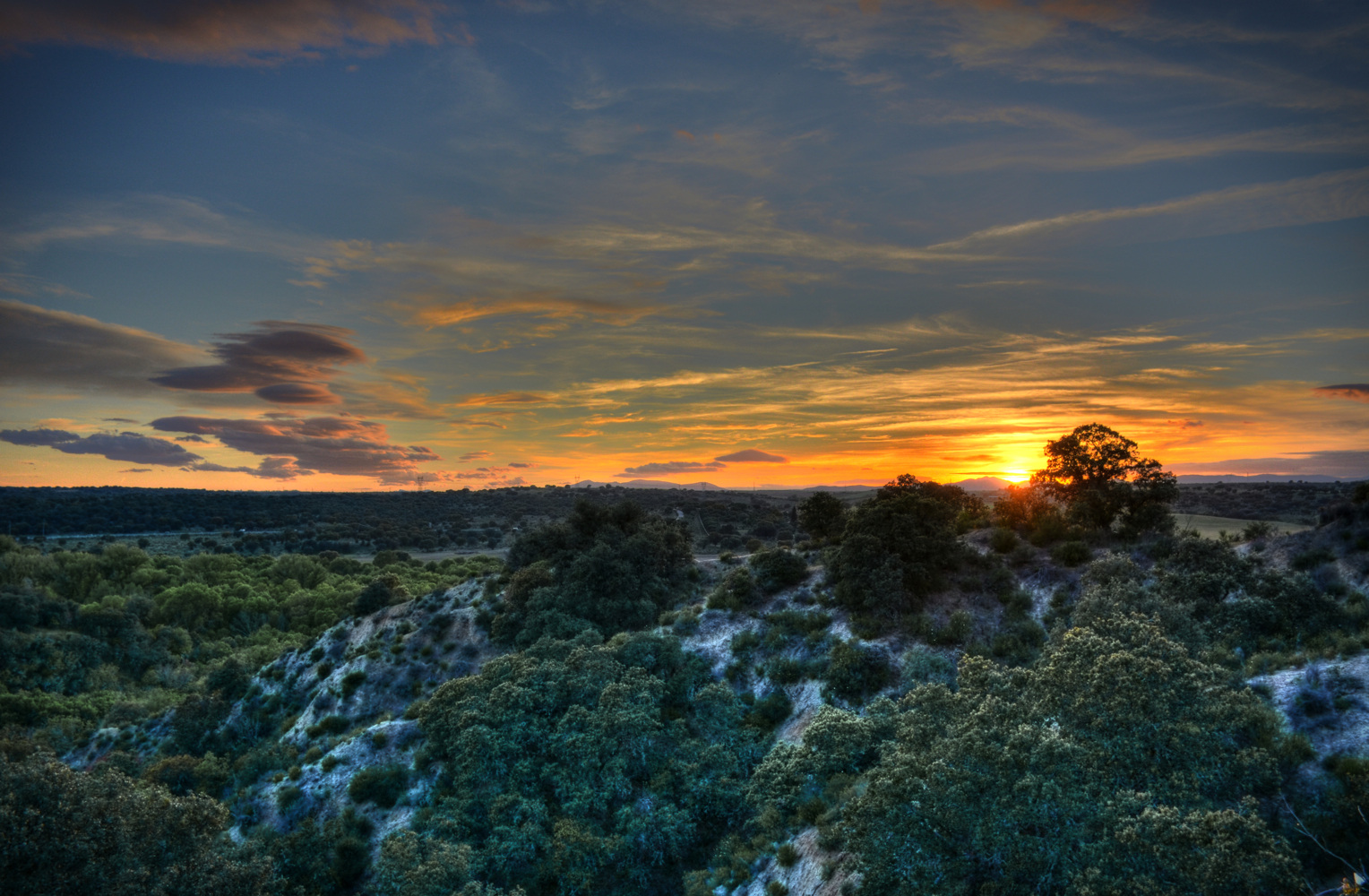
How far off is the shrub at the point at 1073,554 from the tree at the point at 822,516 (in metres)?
19.2

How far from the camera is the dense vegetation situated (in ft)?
50.1

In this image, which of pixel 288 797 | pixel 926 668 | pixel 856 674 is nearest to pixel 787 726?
pixel 856 674

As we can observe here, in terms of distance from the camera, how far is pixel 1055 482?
149 ft

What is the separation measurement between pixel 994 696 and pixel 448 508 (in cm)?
19453

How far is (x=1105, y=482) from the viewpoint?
43.4m

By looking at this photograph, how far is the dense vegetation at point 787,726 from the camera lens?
1527 centimetres

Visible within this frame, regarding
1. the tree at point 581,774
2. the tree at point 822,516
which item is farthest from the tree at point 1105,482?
the tree at point 581,774

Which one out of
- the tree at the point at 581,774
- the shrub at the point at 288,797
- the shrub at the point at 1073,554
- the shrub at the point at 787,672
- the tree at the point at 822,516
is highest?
the tree at the point at 822,516

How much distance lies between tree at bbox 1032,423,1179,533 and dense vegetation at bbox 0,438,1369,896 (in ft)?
0.84

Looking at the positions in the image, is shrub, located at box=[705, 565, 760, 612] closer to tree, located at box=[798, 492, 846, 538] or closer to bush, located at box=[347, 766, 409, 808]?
tree, located at box=[798, 492, 846, 538]

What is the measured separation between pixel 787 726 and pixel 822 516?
25.3 meters

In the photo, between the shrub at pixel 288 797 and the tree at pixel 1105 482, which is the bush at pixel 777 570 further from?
the shrub at pixel 288 797

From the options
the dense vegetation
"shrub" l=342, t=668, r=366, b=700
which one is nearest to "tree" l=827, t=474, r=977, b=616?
the dense vegetation

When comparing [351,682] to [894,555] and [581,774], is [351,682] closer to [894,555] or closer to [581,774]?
[581,774]
